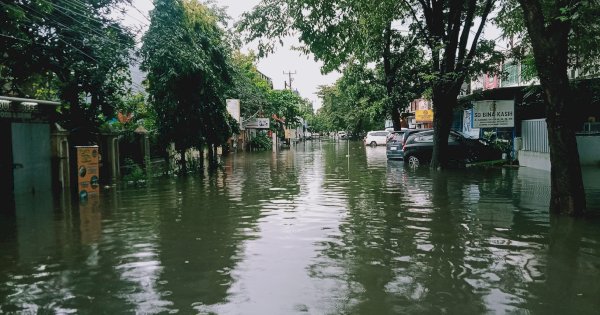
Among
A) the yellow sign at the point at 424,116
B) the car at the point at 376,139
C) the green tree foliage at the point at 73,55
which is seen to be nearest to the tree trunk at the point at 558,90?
the green tree foliage at the point at 73,55

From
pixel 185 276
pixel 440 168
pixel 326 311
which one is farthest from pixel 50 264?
pixel 440 168

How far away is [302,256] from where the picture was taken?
617cm

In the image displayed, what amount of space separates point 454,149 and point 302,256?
15832 millimetres

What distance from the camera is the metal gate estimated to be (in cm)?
Answer: 1321

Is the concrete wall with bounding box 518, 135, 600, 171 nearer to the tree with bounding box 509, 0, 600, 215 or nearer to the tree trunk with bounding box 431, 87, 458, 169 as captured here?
the tree trunk with bounding box 431, 87, 458, 169

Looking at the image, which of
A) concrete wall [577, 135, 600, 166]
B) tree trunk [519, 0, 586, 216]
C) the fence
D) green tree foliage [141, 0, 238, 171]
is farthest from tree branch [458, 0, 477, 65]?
green tree foliage [141, 0, 238, 171]

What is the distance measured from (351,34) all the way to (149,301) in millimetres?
11047

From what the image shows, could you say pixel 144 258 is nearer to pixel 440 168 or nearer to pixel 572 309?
pixel 572 309

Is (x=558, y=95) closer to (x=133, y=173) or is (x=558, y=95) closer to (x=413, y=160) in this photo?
A: (x=413, y=160)

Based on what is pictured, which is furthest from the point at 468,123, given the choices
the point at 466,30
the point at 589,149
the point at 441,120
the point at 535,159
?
the point at 466,30

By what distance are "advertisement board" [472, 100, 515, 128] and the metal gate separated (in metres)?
15.6

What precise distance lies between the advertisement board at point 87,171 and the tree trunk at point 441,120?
11977mm

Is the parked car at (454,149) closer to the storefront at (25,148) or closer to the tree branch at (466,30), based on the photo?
the tree branch at (466,30)

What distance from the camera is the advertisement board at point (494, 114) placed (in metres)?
19.0
